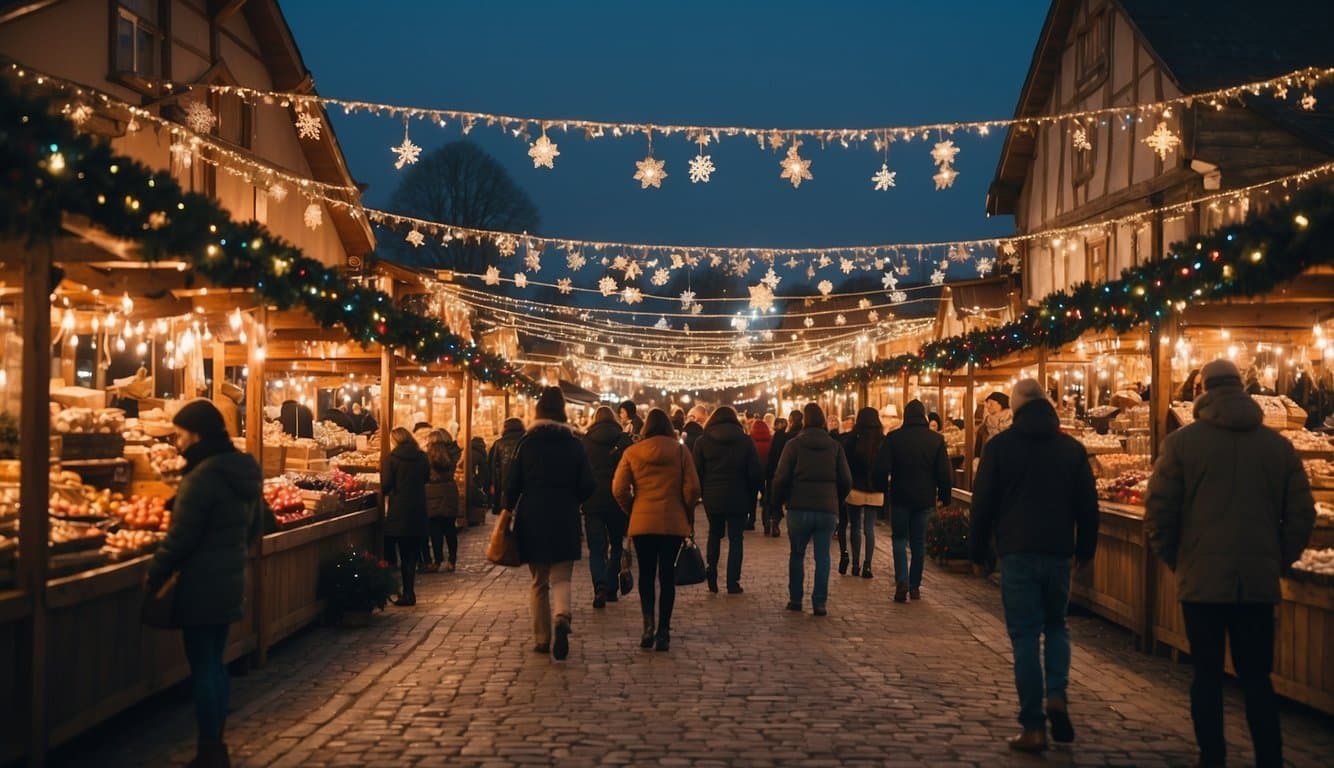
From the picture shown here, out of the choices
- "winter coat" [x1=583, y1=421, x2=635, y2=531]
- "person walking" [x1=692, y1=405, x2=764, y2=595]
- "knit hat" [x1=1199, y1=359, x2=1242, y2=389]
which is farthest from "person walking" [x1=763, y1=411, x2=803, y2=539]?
"knit hat" [x1=1199, y1=359, x2=1242, y2=389]

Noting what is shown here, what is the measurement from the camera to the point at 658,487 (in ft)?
35.4

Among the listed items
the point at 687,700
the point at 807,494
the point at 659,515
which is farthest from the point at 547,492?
the point at 807,494

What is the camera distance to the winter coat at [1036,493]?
7273mm

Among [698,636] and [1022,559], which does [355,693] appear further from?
[1022,559]

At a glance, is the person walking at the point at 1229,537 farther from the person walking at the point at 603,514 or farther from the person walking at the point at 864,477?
the person walking at the point at 864,477

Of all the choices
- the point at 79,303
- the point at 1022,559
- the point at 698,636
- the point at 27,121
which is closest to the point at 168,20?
the point at 79,303

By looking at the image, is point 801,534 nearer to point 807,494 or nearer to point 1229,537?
point 807,494

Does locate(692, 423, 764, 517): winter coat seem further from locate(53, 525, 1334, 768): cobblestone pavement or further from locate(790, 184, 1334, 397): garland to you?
locate(790, 184, 1334, 397): garland

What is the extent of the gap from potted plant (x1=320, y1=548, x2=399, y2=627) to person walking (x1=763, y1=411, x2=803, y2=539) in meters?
7.06

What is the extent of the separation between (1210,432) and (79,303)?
28.5 feet

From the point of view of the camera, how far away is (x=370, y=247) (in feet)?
87.7

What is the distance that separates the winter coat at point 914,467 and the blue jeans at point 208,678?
8.28 metres

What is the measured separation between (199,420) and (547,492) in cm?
357

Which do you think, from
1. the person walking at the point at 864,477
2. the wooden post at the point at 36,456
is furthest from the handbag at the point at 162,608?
the person walking at the point at 864,477
